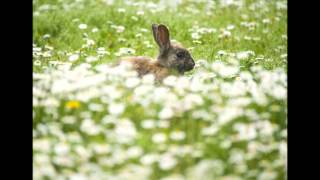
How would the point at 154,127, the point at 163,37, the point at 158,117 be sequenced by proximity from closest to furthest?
the point at 154,127 → the point at 158,117 → the point at 163,37

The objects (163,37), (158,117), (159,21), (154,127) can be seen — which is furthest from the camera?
(159,21)

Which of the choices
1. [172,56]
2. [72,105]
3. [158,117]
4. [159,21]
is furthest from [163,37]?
[159,21]

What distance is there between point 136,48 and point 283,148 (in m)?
2.83

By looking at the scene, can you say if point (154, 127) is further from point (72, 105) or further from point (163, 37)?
point (163, 37)

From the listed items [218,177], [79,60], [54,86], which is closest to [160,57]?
[79,60]

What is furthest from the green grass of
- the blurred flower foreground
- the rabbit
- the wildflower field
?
the blurred flower foreground

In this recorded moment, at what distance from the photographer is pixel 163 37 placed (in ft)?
23.9

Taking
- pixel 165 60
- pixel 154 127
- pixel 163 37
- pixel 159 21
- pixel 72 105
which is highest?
pixel 159 21

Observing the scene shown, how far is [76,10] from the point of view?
9.73 meters

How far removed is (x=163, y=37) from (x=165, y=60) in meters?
0.24

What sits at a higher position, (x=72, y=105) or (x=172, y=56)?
(x=172, y=56)

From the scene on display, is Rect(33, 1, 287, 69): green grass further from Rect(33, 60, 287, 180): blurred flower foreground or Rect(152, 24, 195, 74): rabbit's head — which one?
Rect(33, 60, 287, 180): blurred flower foreground
